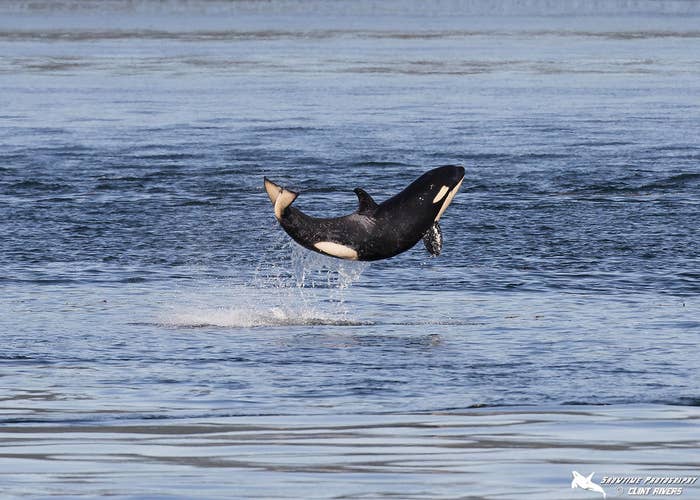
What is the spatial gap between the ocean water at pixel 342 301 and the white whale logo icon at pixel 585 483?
5 cm

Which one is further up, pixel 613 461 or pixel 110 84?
pixel 613 461

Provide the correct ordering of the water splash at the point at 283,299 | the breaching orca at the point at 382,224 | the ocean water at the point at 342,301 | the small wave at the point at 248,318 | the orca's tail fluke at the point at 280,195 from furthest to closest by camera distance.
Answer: the water splash at the point at 283,299
the small wave at the point at 248,318
the breaching orca at the point at 382,224
the orca's tail fluke at the point at 280,195
the ocean water at the point at 342,301

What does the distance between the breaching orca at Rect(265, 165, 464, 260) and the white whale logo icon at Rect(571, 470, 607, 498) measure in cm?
422

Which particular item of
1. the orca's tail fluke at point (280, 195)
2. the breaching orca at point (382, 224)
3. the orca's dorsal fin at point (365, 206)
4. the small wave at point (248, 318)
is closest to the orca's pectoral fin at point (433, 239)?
the breaching orca at point (382, 224)

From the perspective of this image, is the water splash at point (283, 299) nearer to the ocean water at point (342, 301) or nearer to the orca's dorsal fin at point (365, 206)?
the ocean water at point (342, 301)

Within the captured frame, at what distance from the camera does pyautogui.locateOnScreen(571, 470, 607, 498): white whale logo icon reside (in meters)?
8.02

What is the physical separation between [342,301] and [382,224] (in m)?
1.71

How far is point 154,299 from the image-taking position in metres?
14.3

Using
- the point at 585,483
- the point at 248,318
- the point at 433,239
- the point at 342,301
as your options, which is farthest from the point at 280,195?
the point at 585,483

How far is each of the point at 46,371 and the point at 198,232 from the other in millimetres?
6762

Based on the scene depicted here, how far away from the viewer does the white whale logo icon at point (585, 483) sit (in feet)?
26.3

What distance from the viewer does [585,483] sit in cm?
812

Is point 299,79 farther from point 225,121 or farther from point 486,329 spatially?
point 486,329

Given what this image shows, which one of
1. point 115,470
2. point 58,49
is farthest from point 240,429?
point 58,49
